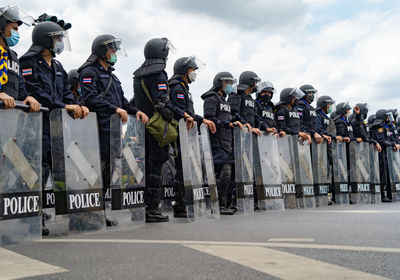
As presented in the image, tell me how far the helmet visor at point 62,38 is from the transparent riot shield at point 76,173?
93 centimetres

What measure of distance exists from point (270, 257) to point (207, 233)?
1.41 meters

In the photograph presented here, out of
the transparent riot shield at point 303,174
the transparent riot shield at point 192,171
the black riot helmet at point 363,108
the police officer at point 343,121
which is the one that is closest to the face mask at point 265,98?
the transparent riot shield at point 303,174

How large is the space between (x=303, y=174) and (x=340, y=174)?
1.65m

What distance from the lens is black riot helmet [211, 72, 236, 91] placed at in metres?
7.44

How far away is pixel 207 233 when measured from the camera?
164 inches

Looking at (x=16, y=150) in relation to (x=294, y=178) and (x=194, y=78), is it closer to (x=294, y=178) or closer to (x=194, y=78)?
(x=194, y=78)

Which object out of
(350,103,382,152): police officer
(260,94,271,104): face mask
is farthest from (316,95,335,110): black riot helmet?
(260,94,271,104): face mask

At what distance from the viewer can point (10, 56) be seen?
4477mm

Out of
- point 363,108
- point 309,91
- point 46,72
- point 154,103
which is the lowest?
point 154,103

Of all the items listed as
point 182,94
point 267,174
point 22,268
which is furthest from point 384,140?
point 22,268

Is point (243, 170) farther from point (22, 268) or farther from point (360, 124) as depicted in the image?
point (360, 124)

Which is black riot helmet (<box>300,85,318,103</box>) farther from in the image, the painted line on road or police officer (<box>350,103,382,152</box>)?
the painted line on road

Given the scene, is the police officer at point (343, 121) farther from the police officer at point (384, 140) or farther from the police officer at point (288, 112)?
the police officer at point (288, 112)

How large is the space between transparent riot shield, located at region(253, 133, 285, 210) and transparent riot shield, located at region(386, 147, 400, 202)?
4733 mm
